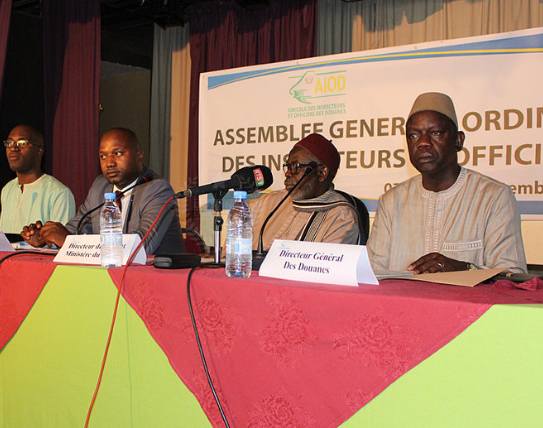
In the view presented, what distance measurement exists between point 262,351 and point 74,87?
4.58 meters

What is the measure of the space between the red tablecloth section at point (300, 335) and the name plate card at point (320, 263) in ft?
0.15

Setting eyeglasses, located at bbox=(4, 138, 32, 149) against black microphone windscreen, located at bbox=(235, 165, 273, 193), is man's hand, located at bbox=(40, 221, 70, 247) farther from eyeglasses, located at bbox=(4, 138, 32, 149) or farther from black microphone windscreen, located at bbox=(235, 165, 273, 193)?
eyeglasses, located at bbox=(4, 138, 32, 149)

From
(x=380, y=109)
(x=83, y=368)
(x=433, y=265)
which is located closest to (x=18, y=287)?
(x=83, y=368)

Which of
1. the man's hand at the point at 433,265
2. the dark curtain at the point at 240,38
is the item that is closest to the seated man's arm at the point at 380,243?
the man's hand at the point at 433,265

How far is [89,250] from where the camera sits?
187cm

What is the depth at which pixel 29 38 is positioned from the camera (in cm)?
522

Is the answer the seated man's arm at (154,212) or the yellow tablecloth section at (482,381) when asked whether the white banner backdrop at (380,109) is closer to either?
the seated man's arm at (154,212)

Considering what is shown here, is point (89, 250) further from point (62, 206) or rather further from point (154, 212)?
point (62, 206)

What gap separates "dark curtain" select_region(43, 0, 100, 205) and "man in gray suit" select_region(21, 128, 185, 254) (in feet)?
6.59

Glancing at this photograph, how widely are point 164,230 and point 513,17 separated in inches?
135

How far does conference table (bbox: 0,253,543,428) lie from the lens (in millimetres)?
968

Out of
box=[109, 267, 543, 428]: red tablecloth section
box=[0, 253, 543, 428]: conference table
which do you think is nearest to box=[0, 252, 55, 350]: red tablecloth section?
box=[0, 253, 543, 428]: conference table

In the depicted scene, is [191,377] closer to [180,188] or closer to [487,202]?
[487,202]

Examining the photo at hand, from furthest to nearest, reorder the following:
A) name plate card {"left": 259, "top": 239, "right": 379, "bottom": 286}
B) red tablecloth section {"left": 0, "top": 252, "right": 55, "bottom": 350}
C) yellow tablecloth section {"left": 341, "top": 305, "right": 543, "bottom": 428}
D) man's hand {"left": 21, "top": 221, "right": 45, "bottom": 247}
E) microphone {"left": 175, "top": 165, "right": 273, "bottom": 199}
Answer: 1. man's hand {"left": 21, "top": 221, "right": 45, "bottom": 247}
2. red tablecloth section {"left": 0, "top": 252, "right": 55, "bottom": 350}
3. microphone {"left": 175, "top": 165, "right": 273, "bottom": 199}
4. name plate card {"left": 259, "top": 239, "right": 379, "bottom": 286}
5. yellow tablecloth section {"left": 341, "top": 305, "right": 543, "bottom": 428}
